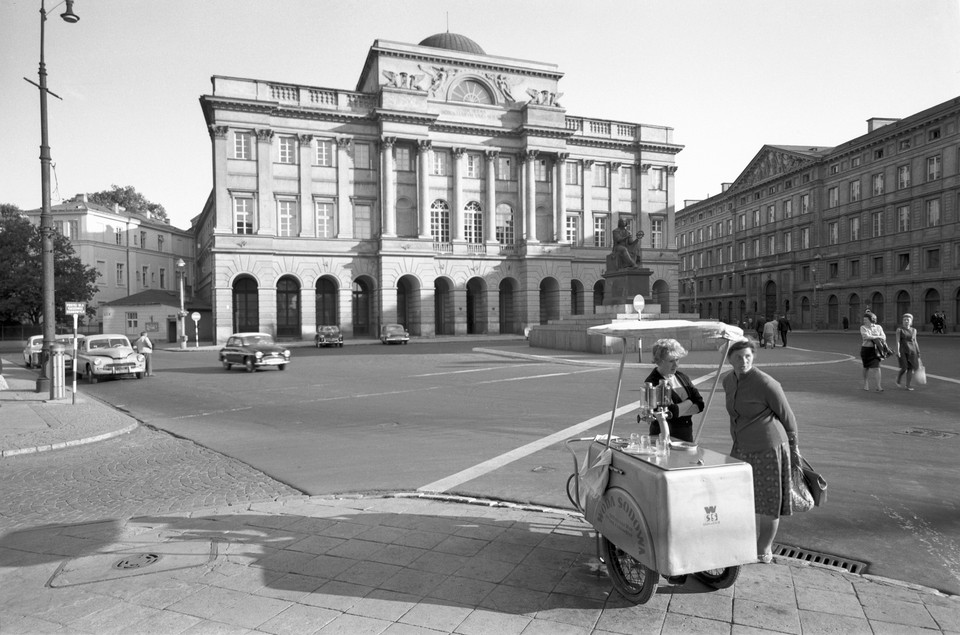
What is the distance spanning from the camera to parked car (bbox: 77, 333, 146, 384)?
21.2 metres

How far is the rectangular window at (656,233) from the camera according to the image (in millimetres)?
62250

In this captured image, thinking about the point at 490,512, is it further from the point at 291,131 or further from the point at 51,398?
the point at 291,131

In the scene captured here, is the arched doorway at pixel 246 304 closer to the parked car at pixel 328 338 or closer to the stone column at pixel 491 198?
the parked car at pixel 328 338

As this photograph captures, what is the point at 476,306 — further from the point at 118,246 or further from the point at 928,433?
the point at 928,433

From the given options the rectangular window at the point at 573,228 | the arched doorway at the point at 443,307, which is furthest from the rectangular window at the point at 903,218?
the arched doorway at the point at 443,307

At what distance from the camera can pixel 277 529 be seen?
18.6ft

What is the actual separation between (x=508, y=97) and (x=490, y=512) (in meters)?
55.4

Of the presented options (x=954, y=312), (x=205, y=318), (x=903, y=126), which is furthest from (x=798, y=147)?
(x=205, y=318)

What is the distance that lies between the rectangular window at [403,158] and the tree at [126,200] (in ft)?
176

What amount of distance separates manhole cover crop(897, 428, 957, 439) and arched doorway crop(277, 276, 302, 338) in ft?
153

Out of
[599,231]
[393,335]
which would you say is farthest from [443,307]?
[599,231]

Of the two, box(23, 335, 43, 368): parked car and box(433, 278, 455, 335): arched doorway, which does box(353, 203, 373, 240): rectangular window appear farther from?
box(23, 335, 43, 368): parked car

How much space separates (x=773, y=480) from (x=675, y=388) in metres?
1.01

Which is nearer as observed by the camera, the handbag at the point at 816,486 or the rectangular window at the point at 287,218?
the handbag at the point at 816,486
